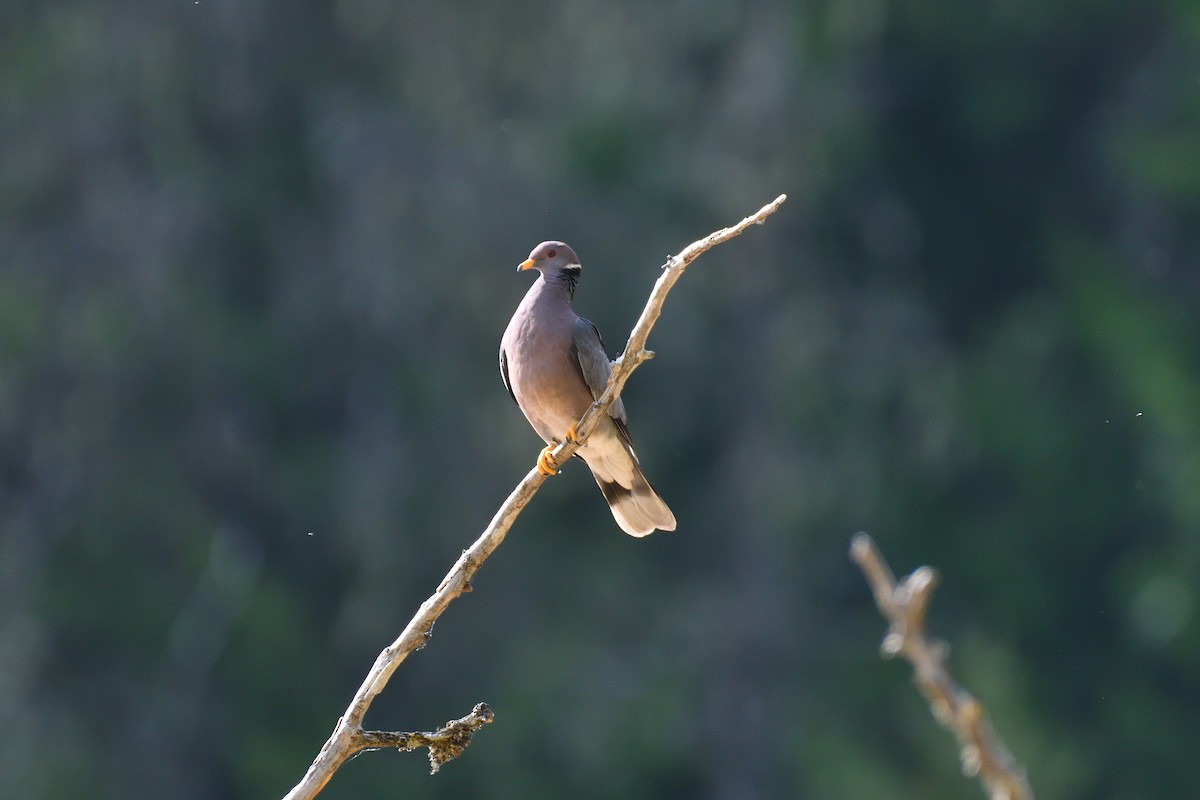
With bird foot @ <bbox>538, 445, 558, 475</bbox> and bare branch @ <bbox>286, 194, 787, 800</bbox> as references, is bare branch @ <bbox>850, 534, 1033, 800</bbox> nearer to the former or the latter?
Answer: bare branch @ <bbox>286, 194, 787, 800</bbox>

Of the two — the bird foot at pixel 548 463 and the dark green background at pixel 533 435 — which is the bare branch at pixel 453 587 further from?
the dark green background at pixel 533 435

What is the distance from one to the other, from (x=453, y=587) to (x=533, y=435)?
1076 centimetres

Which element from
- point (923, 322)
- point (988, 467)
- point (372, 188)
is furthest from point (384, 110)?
point (988, 467)

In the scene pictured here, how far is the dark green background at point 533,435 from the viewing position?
14.9 m

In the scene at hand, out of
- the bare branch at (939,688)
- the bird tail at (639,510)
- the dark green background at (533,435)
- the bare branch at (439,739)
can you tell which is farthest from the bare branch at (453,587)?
the dark green background at (533,435)

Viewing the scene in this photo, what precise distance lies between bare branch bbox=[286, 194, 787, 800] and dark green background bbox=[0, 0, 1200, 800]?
10.3 m

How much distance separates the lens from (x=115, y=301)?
1548 centimetres

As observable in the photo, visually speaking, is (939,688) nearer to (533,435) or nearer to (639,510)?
(639,510)

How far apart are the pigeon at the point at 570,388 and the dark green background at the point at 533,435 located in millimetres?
8574

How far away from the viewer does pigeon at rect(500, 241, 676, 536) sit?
16.7ft

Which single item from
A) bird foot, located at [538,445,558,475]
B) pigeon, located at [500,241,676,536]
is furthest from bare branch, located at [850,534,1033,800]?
pigeon, located at [500,241,676,536]

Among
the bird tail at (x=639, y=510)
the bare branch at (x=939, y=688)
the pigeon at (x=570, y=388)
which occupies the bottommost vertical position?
the bare branch at (x=939, y=688)

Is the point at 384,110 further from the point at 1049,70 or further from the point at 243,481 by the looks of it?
the point at 1049,70

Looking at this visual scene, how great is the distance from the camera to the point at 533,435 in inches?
549
